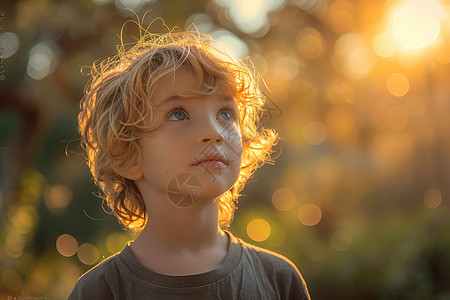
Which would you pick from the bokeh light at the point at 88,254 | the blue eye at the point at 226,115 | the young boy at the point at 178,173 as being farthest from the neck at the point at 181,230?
the bokeh light at the point at 88,254

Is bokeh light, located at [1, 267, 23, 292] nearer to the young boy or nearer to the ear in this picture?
the young boy

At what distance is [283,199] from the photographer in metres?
5.45

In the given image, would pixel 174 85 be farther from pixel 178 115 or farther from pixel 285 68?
pixel 285 68

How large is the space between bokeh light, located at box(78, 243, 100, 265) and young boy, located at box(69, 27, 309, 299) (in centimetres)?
274

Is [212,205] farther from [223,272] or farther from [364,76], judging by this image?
[364,76]

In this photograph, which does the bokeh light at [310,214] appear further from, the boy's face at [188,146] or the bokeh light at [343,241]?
the boy's face at [188,146]

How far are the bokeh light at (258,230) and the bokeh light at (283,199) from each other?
39.8 inches

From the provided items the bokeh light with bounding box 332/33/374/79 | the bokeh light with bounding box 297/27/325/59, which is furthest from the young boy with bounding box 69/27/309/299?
the bokeh light with bounding box 332/33/374/79

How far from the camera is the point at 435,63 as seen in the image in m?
3.76

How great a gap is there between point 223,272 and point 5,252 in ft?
9.63

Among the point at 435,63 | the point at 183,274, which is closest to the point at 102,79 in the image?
the point at 183,274

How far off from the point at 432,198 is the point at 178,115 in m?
3.74

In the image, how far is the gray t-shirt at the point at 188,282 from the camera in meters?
1.15

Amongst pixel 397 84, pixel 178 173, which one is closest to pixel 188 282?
pixel 178 173
